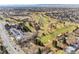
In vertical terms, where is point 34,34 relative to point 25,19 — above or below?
below

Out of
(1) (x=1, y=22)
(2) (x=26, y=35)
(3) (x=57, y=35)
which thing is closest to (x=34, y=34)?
(2) (x=26, y=35)

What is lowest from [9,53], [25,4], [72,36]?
A: [9,53]

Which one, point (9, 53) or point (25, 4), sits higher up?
point (25, 4)

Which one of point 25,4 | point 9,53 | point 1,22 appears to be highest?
point 25,4

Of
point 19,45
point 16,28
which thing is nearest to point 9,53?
point 19,45

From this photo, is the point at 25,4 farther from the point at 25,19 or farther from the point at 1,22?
the point at 1,22
